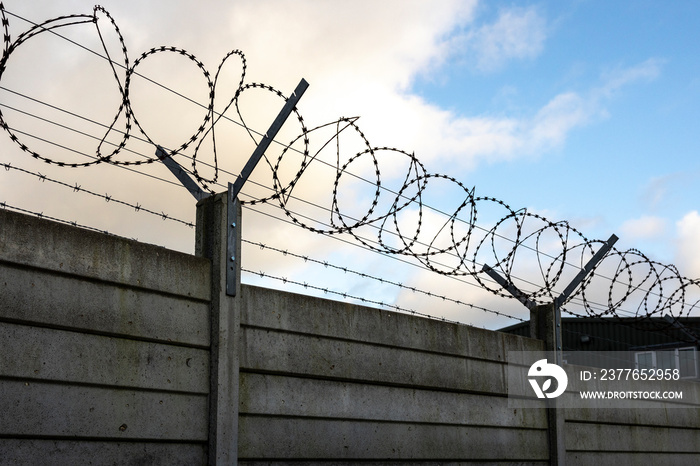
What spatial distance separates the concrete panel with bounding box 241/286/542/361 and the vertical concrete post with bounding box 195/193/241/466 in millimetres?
223

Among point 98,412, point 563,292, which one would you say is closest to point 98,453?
point 98,412

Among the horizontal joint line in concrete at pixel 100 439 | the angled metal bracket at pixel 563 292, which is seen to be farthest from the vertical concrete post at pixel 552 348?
the horizontal joint line in concrete at pixel 100 439

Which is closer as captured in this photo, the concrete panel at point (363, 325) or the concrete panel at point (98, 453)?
the concrete panel at point (98, 453)

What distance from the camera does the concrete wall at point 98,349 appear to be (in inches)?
179

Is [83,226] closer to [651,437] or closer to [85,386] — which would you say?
[85,386]

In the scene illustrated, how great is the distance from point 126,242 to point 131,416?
45.9 inches

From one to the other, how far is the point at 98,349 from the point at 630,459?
740cm

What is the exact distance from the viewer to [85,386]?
4797 mm

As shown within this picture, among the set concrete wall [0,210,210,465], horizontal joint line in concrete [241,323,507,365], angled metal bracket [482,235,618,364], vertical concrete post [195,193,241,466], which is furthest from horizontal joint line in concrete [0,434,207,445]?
angled metal bracket [482,235,618,364]

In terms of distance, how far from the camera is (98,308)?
4961 millimetres

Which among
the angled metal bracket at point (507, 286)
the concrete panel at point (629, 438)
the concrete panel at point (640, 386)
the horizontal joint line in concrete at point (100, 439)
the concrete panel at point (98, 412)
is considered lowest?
the concrete panel at point (629, 438)

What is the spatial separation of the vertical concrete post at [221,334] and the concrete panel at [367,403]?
186mm

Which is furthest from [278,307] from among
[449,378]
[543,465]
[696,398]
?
[696,398]

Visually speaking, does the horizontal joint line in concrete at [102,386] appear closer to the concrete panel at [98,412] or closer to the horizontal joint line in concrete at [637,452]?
the concrete panel at [98,412]
